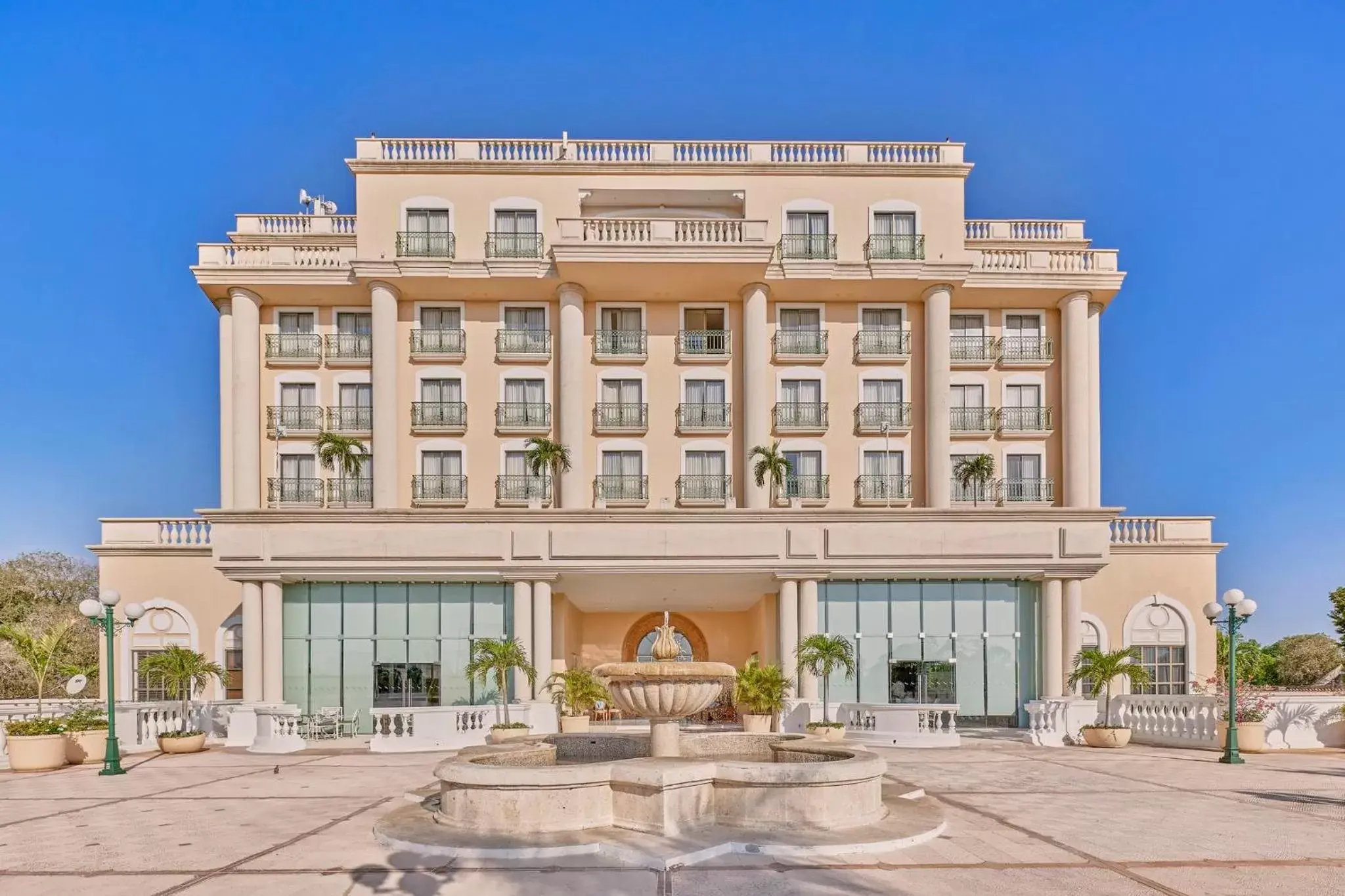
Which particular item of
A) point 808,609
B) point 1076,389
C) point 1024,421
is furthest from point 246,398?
point 1076,389

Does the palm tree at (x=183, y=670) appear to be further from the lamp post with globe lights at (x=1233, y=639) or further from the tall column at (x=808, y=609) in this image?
the lamp post with globe lights at (x=1233, y=639)

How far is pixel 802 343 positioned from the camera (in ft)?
107

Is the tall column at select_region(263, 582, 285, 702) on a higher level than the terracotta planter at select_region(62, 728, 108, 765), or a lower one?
higher

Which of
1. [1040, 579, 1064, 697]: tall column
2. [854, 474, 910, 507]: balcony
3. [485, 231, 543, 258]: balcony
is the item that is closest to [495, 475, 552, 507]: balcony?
[485, 231, 543, 258]: balcony

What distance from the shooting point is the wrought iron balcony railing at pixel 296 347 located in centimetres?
3275

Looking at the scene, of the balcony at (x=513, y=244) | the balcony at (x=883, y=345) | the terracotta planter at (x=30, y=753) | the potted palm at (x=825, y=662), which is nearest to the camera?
the terracotta planter at (x=30, y=753)

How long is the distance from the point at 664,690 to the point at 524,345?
21.3 m

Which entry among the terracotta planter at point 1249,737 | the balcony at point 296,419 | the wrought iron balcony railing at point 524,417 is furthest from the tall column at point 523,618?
the terracotta planter at point 1249,737

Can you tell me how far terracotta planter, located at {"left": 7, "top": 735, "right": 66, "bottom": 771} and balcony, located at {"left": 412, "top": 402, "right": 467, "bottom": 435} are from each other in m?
14.8

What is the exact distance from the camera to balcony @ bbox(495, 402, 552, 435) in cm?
3219

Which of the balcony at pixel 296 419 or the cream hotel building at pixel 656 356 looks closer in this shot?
the cream hotel building at pixel 656 356

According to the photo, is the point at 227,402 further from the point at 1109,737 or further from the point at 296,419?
the point at 1109,737

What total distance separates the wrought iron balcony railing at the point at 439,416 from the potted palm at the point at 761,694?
1334cm

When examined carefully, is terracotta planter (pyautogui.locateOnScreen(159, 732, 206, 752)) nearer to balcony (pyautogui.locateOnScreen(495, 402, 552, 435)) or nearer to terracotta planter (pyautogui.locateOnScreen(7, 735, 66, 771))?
terracotta planter (pyautogui.locateOnScreen(7, 735, 66, 771))
